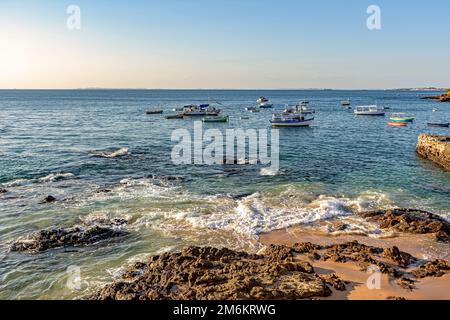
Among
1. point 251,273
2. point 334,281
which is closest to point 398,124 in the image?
point 334,281

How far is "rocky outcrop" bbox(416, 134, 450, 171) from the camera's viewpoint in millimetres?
34500

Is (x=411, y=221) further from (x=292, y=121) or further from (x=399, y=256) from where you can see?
(x=292, y=121)

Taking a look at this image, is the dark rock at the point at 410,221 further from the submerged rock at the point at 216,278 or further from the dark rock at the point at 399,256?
the submerged rock at the point at 216,278

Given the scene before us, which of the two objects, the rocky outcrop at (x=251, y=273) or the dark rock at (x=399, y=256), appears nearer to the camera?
the rocky outcrop at (x=251, y=273)

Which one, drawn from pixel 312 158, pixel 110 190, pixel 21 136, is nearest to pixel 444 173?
pixel 312 158

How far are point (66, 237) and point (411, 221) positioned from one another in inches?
709

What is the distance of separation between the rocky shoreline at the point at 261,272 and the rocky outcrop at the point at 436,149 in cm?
2066

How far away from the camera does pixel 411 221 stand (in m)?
18.9

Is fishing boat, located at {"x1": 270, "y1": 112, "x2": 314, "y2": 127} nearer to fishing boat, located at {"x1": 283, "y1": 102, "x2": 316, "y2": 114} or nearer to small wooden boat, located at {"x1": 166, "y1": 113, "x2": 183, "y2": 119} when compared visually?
fishing boat, located at {"x1": 283, "y1": 102, "x2": 316, "y2": 114}

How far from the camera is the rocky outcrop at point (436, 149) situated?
34.5 m

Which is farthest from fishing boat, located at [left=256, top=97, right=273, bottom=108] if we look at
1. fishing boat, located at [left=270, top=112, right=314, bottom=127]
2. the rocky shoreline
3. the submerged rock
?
the submerged rock

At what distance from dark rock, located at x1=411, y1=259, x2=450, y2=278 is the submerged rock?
423 cm

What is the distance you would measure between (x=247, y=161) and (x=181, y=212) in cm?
1581

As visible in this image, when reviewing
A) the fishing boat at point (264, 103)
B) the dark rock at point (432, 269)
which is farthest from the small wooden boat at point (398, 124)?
the dark rock at point (432, 269)
